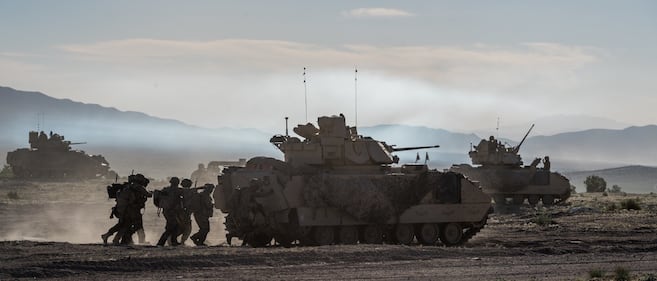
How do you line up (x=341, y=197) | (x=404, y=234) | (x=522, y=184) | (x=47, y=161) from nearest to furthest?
(x=341, y=197) < (x=404, y=234) < (x=522, y=184) < (x=47, y=161)

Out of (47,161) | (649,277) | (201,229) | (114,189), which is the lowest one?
(649,277)

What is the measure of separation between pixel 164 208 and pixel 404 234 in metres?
6.29

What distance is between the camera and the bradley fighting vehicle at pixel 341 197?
29828mm

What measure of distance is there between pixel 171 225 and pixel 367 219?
496 centimetres

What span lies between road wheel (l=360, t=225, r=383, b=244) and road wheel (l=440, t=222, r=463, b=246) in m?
1.79

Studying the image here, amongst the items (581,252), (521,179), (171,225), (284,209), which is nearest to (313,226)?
(284,209)

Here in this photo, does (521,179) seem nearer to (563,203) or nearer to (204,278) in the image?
(563,203)

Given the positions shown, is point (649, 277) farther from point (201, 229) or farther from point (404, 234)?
point (201, 229)

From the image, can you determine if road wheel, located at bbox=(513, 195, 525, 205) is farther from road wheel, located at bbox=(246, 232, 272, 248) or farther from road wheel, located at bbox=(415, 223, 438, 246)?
road wheel, located at bbox=(246, 232, 272, 248)

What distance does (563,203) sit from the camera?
2175 inches

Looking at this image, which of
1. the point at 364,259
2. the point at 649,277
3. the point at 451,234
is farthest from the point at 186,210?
the point at 649,277

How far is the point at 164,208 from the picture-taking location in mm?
28734

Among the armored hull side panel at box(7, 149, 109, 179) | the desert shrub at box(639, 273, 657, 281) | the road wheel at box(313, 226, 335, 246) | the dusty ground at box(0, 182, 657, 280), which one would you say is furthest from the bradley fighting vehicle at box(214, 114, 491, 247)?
the armored hull side panel at box(7, 149, 109, 179)

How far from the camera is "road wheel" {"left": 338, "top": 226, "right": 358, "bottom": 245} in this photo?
100 feet
